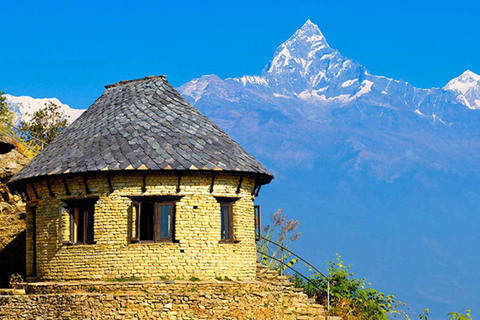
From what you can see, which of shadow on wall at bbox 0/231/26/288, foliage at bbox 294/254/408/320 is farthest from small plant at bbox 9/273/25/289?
foliage at bbox 294/254/408/320

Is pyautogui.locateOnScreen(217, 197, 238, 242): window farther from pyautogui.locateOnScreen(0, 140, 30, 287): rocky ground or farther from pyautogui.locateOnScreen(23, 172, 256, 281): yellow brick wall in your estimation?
pyautogui.locateOnScreen(0, 140, 30, 287): rocky ground

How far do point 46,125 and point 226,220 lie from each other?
27.2 meters

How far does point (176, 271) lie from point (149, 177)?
120 inches

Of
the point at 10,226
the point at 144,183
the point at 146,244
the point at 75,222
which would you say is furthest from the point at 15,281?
the point at 10,226

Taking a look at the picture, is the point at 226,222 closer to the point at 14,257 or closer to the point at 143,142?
the point at 143,142

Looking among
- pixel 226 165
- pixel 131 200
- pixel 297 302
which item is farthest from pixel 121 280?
pixel 297 302

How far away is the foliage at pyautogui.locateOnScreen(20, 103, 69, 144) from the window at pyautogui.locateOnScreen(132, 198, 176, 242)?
994 inches

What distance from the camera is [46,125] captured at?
171 ft

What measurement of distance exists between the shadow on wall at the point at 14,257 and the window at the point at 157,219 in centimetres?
828

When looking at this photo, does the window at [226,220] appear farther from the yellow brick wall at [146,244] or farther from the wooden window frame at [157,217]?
the wooden window frame at [157,217]

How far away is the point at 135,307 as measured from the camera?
82.3 feet

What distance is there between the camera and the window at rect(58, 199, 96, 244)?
27203 mm

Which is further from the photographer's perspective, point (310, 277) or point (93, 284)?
point (310, 277)

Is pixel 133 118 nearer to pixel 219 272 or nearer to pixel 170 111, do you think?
pixel 170 111
